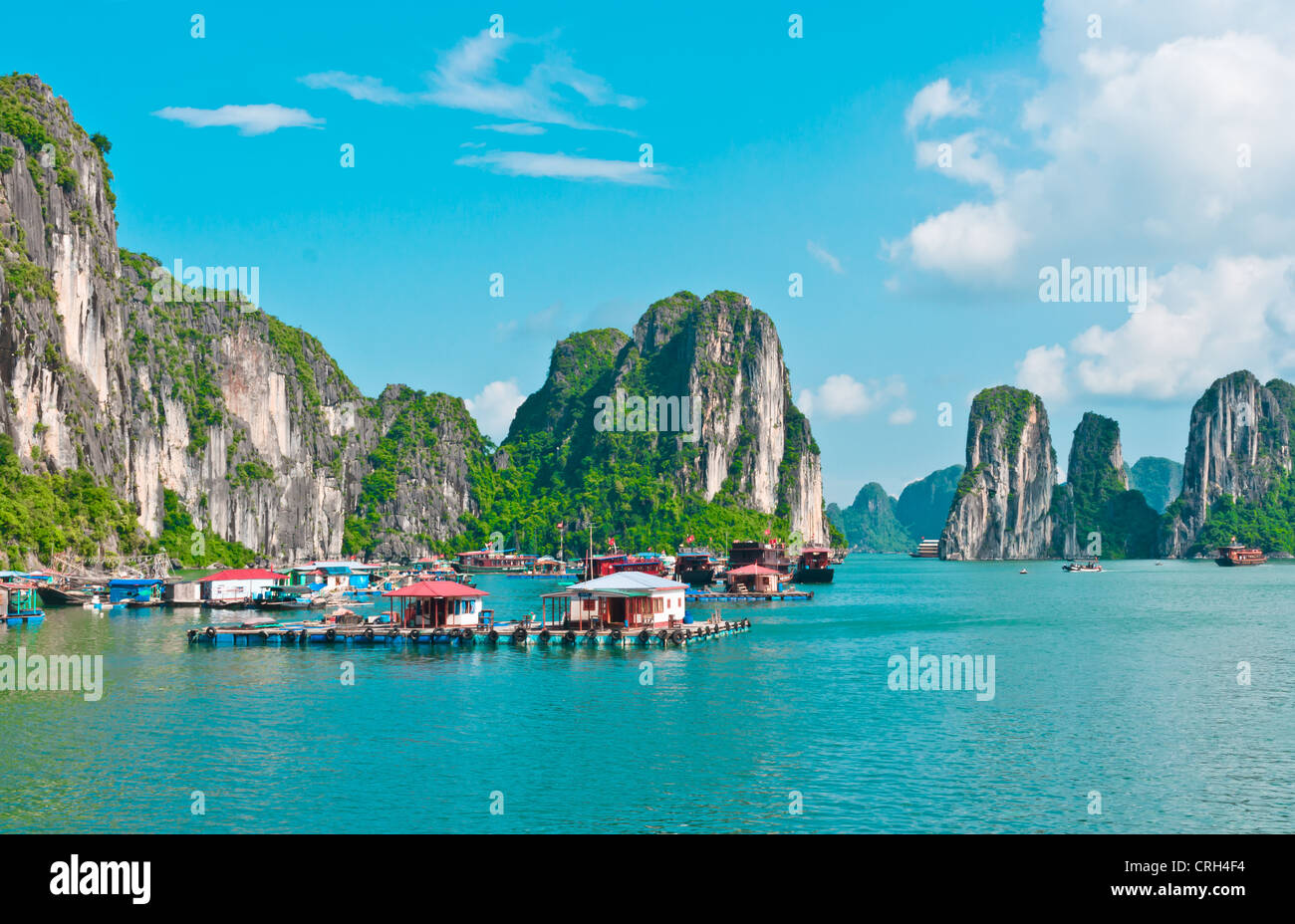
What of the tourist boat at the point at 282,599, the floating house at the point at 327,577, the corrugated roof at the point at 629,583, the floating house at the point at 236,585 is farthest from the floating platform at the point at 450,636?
the floating house at the point at 327,577

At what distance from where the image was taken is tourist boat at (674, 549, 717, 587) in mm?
153250

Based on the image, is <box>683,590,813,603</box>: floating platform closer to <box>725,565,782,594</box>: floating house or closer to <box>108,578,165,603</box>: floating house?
<box>725,565,782,594</box>: floating house

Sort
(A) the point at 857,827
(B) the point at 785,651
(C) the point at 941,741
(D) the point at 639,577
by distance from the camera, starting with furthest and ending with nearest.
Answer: (D) the point at 639,577 < (B) the point at 785,651 < (C) the point at 941,741 < (A) the point at 857,827

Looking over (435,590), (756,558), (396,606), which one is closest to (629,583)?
(435,590)

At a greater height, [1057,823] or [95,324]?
[95,324]

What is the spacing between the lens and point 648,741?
39906 mm

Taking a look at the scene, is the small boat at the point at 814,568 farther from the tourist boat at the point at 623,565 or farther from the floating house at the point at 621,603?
the floating house at the point at 621,603

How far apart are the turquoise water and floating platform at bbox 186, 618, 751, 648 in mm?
1752

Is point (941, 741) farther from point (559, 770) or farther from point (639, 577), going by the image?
point (639, 577)

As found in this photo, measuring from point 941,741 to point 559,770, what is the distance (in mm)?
14532

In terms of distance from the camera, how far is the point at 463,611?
2913 inches

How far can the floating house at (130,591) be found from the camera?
102 metres

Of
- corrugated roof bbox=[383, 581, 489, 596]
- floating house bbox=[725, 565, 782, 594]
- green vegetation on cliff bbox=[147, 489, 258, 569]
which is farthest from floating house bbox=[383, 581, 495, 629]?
green vegetation on cliff bbox=[147, 489, 258, 569]
